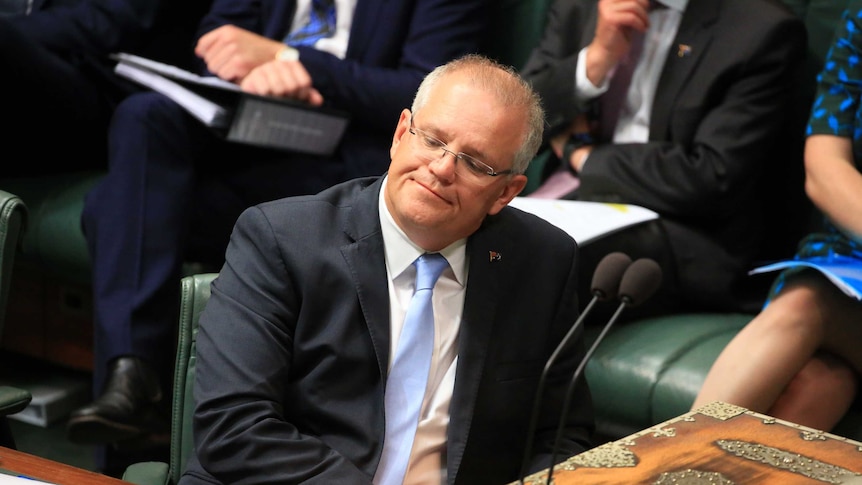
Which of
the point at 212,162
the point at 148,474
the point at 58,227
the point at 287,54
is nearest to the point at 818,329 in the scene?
the point at 148,474

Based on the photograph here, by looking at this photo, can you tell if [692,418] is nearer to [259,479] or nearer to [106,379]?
[259,479]

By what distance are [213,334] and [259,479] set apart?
A: 0.71 ft

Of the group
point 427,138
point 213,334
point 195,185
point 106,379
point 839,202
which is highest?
point 427,138

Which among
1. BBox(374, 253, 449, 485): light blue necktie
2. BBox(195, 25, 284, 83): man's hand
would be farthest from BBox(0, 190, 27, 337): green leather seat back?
BBox(195, 25, 284, 83): man's hand

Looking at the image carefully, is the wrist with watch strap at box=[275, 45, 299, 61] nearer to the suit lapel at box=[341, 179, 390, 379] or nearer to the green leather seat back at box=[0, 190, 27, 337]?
the green leather seat back at box=[0, 190, 27, 337]

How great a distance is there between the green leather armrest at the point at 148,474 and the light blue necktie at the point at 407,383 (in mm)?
311

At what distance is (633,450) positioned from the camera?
54.4 inches

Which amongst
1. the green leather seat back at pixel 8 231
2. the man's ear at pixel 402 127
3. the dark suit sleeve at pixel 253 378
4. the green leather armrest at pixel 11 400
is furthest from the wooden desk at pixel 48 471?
the man's ear at pixel 402 127

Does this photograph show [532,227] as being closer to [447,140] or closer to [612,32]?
[447,140]

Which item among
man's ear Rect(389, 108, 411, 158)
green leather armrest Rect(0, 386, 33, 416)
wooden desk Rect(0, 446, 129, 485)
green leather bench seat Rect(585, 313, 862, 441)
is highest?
man's ear Rect(389, 108, 411, 158)

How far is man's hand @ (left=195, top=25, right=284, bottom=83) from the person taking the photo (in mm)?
2783

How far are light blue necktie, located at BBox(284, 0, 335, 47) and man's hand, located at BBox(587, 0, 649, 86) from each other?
28.8 inches

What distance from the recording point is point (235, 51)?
110 inches

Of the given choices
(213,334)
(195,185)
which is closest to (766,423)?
(213,334)
